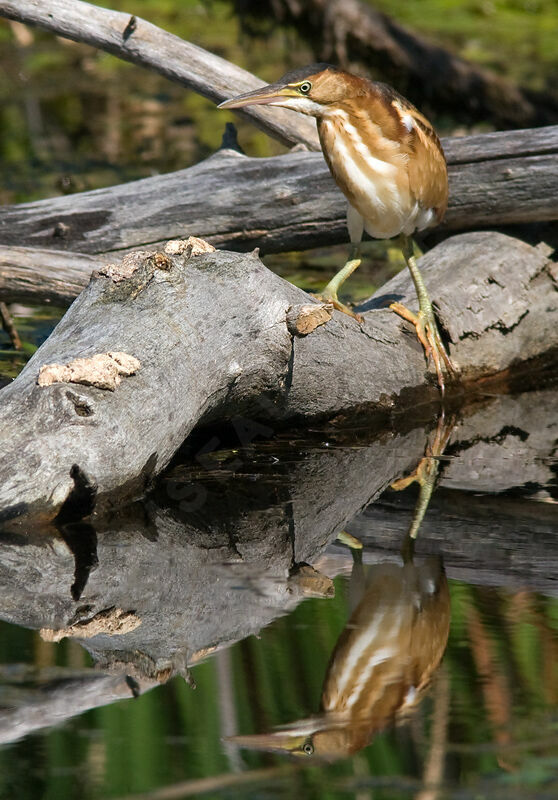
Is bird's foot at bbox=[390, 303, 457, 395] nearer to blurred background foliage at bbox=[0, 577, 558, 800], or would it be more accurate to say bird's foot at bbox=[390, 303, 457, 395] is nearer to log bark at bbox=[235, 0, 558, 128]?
blurred background foliage at bbox=[0, 577, 558, 800]

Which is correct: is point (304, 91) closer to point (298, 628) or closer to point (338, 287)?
point (338, 287)

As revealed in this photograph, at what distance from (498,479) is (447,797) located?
79.6 inches

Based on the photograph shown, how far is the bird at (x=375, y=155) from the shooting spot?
13.8ft

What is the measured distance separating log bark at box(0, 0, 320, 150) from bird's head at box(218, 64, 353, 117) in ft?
4.07

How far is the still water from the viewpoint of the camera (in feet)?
7.17

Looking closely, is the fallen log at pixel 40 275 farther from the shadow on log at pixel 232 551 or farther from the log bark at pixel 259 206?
the shadow on log at pixel 232 551

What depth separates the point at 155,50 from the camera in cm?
538

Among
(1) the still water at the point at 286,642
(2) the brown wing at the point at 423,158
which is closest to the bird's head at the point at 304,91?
(2) the brown wing at the point at 423,158

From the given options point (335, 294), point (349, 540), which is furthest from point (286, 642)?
point (335, 294)

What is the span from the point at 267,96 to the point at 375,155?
0.54 m

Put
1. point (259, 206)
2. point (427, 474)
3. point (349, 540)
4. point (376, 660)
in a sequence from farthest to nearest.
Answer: point (259, 206) → point (427, 474) → point (349, 540) → point (376, 660)

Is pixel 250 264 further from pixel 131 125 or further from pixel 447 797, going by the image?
pixel 131 125

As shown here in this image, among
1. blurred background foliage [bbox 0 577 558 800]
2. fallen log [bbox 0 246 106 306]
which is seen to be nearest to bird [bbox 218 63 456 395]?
fallen log [bbox 0 246 106 306]

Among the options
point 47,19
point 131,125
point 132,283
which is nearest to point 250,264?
point 132,283
